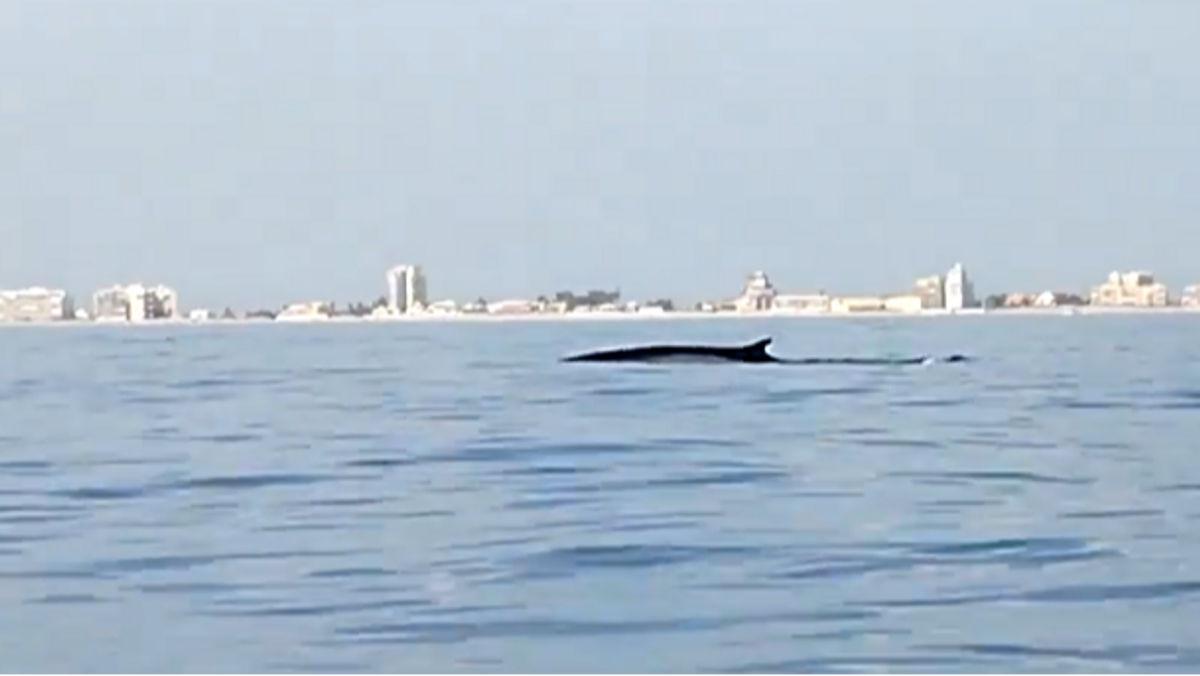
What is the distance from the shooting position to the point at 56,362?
8544 centimetres

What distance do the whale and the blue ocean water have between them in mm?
20828

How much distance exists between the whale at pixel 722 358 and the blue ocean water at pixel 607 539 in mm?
20828

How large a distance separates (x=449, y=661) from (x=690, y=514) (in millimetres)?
8459

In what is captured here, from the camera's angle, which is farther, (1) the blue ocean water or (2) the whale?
(2) the whale

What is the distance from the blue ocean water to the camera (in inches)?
574

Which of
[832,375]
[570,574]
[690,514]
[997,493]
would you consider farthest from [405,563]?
[832,375]

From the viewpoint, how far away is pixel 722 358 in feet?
219

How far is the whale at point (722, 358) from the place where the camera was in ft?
215

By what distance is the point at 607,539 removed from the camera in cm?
2031

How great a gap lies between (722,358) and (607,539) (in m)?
46.5

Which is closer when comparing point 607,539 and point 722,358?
point 607,539

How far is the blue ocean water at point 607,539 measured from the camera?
14586mm

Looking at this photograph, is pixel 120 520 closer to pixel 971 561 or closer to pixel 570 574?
pixel 570 574

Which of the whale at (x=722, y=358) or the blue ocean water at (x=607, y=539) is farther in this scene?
the whale at (x=722, y=358)
